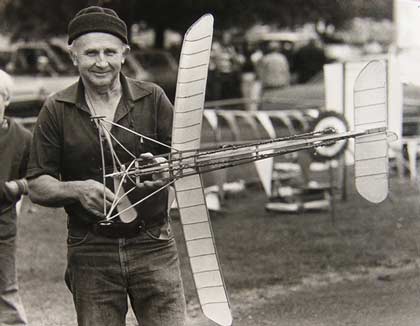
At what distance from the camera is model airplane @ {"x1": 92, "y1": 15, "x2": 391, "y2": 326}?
248 cm

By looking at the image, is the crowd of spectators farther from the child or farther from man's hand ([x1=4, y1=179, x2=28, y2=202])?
man's hand ([x1=4, y1=179, x2=28, y2=202])

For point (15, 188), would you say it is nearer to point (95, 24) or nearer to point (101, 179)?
point (101, 179)

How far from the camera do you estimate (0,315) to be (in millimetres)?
3924

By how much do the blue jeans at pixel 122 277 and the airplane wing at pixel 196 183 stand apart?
4.5 inches

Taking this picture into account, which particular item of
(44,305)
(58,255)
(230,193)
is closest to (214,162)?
(44,305)

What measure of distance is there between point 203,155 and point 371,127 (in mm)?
544

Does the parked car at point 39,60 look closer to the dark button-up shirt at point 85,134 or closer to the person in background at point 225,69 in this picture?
the person in background at point 225,69

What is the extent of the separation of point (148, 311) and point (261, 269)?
2.68 meters

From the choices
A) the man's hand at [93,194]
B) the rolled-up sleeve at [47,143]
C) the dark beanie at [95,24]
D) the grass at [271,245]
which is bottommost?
the grass at [271,245]

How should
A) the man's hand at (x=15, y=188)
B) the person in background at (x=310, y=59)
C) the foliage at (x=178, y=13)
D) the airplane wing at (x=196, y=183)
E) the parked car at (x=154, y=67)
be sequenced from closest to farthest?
the airplane wing at (x=196, y=183)
the man's hand at (x=15, y=188)
the foliage at (x=178, y=13)
the parked car at (x=154, y=67)
the person in background at (x=310, y=59)

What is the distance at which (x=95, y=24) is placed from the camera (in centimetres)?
254

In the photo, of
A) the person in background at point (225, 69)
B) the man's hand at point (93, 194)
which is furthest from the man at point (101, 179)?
the person in background at point (225, 69)

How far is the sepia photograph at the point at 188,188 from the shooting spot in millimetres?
2543

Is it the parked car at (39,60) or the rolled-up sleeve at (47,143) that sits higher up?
the parked car at (39,60)
